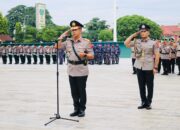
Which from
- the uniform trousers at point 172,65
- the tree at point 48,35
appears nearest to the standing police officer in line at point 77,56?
the uniform trousers at point 172,65

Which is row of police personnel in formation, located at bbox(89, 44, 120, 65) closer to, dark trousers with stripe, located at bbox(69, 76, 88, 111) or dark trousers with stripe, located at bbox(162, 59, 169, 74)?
dark trousers with stripe, located at bbox(162, 59, 169, 74)

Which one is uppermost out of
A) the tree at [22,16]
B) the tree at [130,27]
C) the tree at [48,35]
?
the tree at [22,16]

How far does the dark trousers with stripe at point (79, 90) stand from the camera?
22.4ft

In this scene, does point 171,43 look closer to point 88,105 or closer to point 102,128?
point 88,105

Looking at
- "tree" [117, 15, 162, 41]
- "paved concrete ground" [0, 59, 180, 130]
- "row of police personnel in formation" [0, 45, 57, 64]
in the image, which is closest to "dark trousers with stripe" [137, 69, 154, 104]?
"paved concrete ground" [0, 59, 180, 130]

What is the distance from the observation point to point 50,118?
6.79 m

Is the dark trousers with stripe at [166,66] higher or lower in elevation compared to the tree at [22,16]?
lower

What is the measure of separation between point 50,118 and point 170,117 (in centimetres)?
219

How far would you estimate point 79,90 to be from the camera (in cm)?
689

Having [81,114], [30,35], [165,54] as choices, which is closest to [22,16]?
[30,35]

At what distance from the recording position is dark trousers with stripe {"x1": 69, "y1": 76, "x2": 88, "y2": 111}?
6.83m

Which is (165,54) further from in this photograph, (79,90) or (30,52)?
(30,52)

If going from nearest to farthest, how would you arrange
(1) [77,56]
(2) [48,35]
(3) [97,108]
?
(1) [77,56] < (3) [97,108] < (2) [48,35]

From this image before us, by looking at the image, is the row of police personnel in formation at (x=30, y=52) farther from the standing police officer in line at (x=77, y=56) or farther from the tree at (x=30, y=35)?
the tree at (x=30, y=35)
